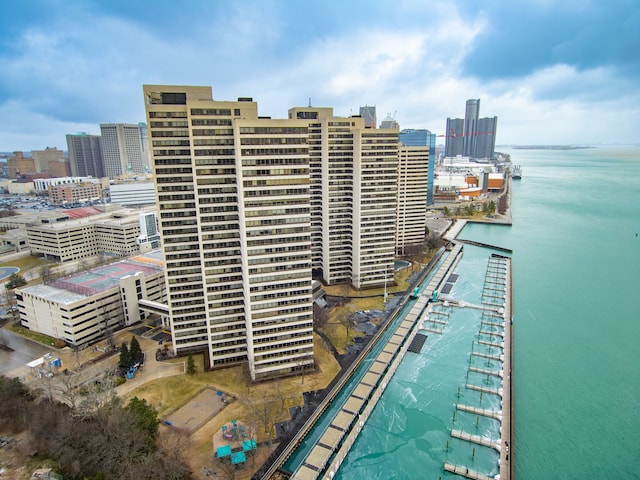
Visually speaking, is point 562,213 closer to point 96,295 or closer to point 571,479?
point 571,479

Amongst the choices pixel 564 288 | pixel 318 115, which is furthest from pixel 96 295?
pixel 564 288

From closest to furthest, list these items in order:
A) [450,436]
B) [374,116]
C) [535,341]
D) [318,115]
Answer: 1. [450,436]
2. [535,341]
3. [318,115]
4. [374,116]

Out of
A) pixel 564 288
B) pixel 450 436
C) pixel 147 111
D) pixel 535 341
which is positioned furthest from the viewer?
pixel 564 288

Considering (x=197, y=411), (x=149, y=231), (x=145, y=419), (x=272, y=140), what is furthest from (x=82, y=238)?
(x=272, y=140)

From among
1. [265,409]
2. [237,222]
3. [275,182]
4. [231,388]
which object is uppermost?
[275,182]

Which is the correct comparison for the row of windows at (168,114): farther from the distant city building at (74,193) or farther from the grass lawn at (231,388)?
→ the distant city building at (74,193)

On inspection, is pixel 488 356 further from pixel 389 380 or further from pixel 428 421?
pixel 428 421
